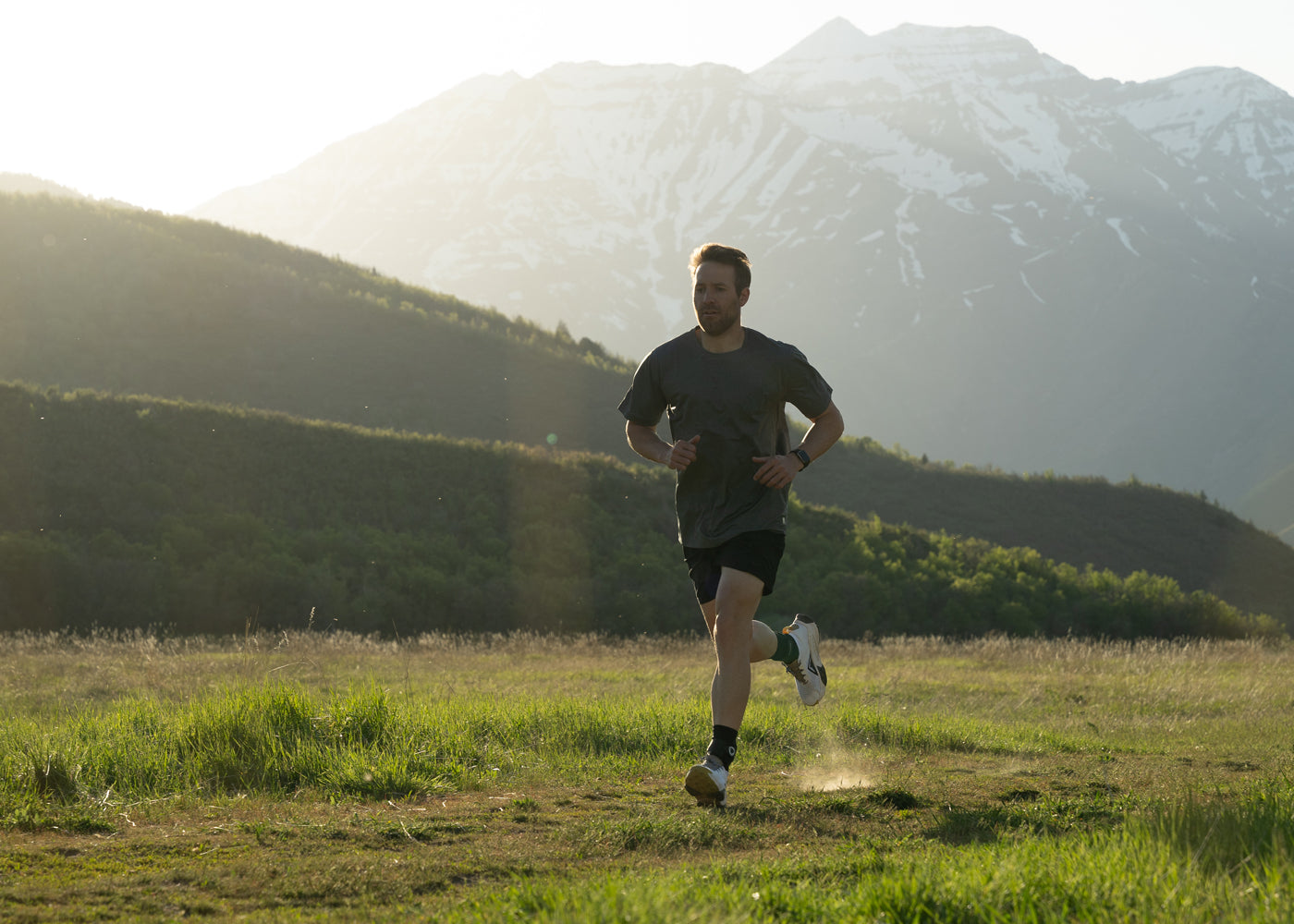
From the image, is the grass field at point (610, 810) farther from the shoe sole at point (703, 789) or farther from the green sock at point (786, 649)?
the green sock at point (786, 649)

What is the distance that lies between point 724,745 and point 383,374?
51.7 m

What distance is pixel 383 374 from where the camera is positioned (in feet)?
181

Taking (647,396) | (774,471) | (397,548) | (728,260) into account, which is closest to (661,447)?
(647,396)

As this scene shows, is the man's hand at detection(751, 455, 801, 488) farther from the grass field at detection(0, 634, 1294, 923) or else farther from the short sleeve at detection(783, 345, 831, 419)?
the grass field at detection(0, 634, 1294, 923)

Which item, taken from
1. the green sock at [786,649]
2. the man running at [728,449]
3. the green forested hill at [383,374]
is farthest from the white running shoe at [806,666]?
the green forested hill at [383,374]

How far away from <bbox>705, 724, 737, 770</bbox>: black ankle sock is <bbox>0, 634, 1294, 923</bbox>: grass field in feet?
0.72

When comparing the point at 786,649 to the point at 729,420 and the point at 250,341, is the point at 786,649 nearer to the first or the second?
the point at 729,420

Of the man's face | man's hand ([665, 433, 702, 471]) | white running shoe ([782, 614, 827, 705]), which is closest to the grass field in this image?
white running shoe ([782, 614, 827, 705])

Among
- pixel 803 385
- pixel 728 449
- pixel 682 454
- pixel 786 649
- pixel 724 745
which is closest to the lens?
pixel 724 745

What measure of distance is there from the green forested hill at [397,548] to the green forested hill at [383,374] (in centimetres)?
1368

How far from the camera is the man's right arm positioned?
5555 mm

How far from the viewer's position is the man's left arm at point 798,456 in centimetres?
557

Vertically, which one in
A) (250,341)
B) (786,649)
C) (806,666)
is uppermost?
(250,341)

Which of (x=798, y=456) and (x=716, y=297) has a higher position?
(x=716, y=297)
